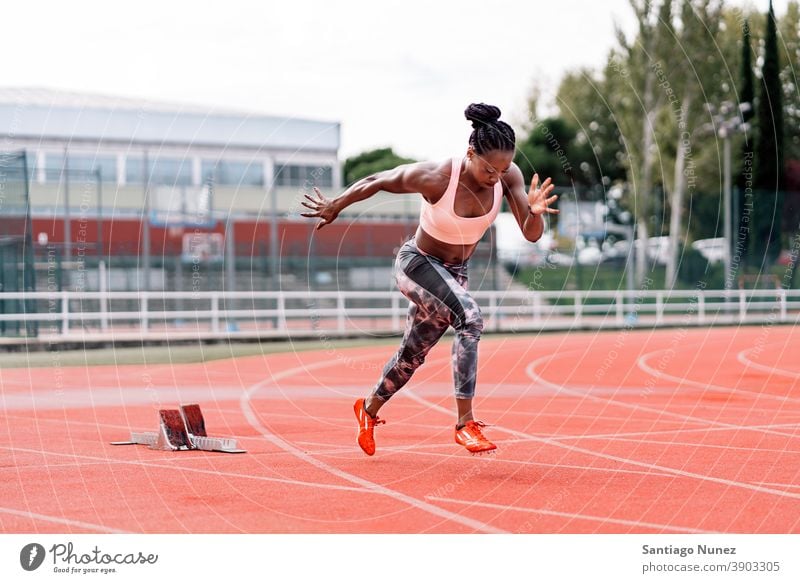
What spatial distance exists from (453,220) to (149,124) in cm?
3871

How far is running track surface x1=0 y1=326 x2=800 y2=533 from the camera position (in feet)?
18.7

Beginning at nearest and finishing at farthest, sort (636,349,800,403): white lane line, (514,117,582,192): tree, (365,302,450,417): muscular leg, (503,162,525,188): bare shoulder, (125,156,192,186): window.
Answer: (503,162,525,188): bare shoulder, (365,302,450,417): muscular leg, (636,349,800,403): white lane line, (125,156,192,186): window, (514,117,582,192): tree

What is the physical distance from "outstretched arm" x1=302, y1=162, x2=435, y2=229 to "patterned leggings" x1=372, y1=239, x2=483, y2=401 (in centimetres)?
50

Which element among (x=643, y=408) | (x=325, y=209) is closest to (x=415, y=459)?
(x=325, y=209)

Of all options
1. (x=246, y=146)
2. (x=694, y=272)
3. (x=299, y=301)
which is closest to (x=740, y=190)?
(x=694, y=272)

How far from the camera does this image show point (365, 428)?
7.89 metres

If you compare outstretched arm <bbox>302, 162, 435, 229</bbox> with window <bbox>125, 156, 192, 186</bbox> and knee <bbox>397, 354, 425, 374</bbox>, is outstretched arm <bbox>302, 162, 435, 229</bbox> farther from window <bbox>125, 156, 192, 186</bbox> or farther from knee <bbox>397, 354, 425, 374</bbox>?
window <bbox>125, 156, 192, 186</bbox>

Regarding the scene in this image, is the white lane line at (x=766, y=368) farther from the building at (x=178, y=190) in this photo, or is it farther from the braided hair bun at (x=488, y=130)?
the building at (x=178, y=190)

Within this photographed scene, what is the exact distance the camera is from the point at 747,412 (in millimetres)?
10938

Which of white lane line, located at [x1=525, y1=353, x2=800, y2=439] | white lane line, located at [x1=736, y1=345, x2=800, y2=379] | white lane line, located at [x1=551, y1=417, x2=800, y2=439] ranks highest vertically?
white lane line, located at [x1=551, y1=417, x2=800, y2=439]

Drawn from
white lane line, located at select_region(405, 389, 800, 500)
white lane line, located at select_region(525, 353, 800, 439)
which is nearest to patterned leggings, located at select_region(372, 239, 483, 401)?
white lane line, located at select_region(405, 389, 800, 500)

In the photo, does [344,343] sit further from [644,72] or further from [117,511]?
[117,511]

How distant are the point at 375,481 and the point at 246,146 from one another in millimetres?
39914

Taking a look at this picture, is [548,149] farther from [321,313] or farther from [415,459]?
[415,459]
